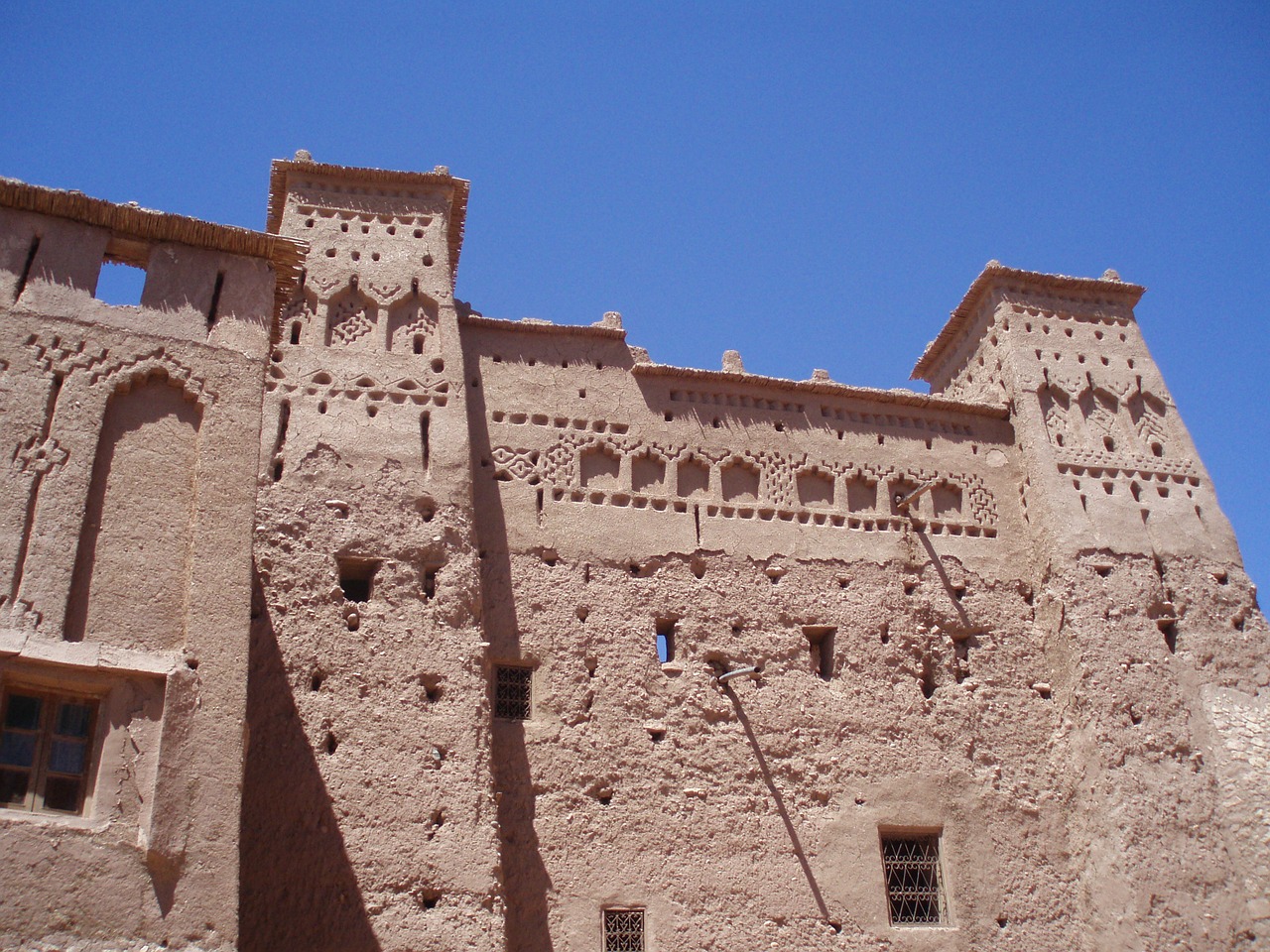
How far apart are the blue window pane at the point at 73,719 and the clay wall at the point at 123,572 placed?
2 cm

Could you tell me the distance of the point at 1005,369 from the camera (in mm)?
16281

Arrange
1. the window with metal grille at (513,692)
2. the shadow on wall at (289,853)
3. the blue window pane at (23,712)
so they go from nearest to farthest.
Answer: the blue window pane at (23,712)
the shadow on wall at (289,853)
the window with metal grille at (513,692)

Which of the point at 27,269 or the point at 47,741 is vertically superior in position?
the point at 27,269

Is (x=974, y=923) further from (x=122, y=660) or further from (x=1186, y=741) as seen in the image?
(x=122, y=660)

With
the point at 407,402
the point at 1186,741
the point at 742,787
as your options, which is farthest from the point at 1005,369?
the point at 407,402

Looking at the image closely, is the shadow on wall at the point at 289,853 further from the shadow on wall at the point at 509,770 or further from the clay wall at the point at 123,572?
the clay wall at the point at 123,572

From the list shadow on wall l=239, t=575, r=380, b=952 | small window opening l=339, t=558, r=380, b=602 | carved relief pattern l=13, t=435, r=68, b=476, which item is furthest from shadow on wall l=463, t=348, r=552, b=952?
carved relief pattern l=13, t=435, r=68, b=476

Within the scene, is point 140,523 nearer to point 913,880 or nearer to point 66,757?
point 66,757

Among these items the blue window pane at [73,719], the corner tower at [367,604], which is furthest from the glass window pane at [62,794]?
the corner tower at [367,604]

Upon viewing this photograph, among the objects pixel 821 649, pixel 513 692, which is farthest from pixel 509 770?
pixel 821 649

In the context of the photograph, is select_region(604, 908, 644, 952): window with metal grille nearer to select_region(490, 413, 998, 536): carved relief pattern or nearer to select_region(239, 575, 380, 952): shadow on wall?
select_region(239, 575, 380, 952): shadow on wall

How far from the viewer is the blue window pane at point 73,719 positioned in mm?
7867

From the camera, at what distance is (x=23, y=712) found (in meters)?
7.79

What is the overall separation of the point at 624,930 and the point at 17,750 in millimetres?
6004
